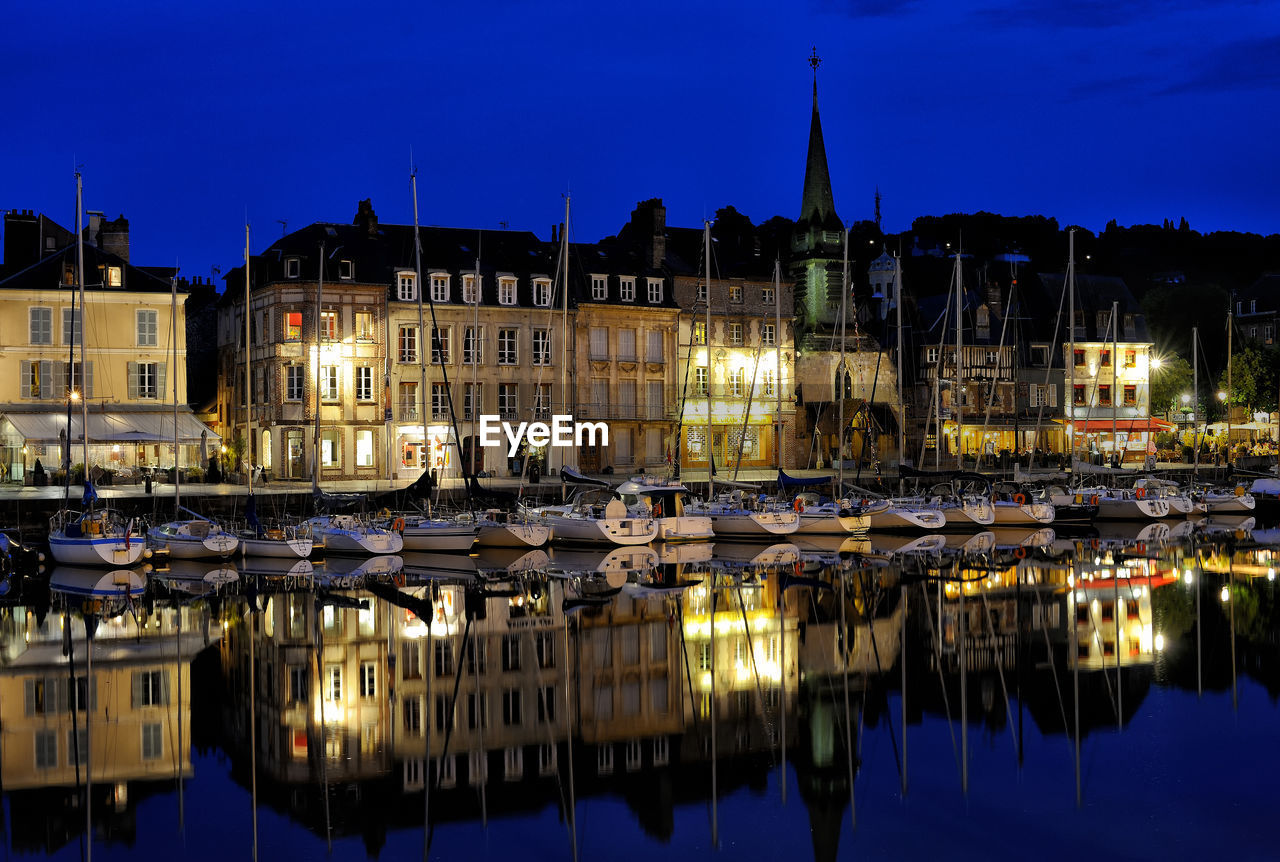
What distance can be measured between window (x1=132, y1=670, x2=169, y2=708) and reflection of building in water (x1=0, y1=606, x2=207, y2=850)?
0.02 meters

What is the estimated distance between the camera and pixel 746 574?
35.4 metres

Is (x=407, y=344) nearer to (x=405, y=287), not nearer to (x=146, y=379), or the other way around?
(x=405, y=287)

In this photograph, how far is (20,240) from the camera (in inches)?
2151

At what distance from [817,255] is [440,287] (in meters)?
19.7

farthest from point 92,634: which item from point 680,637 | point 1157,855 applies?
point 1157,855

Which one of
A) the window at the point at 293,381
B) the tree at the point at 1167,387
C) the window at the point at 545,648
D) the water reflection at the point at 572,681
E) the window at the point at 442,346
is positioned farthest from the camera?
the tree at the point at 1167,387

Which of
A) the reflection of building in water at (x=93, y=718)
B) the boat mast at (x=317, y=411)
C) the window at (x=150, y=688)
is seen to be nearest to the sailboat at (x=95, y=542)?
the boat mast at (x=317, y=411)

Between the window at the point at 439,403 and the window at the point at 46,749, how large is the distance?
124 ft

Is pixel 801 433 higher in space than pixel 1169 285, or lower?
lower

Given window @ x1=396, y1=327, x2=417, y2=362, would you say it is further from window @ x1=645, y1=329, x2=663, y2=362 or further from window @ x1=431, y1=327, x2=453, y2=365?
window @ x1=645, y1=329, x2=663, y2=362

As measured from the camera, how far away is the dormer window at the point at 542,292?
59791 millimetres

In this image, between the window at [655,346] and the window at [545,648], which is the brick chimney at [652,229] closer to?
the window at [655,346]

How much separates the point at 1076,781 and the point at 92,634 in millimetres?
18116

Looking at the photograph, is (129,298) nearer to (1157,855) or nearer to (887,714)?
(887,714)
